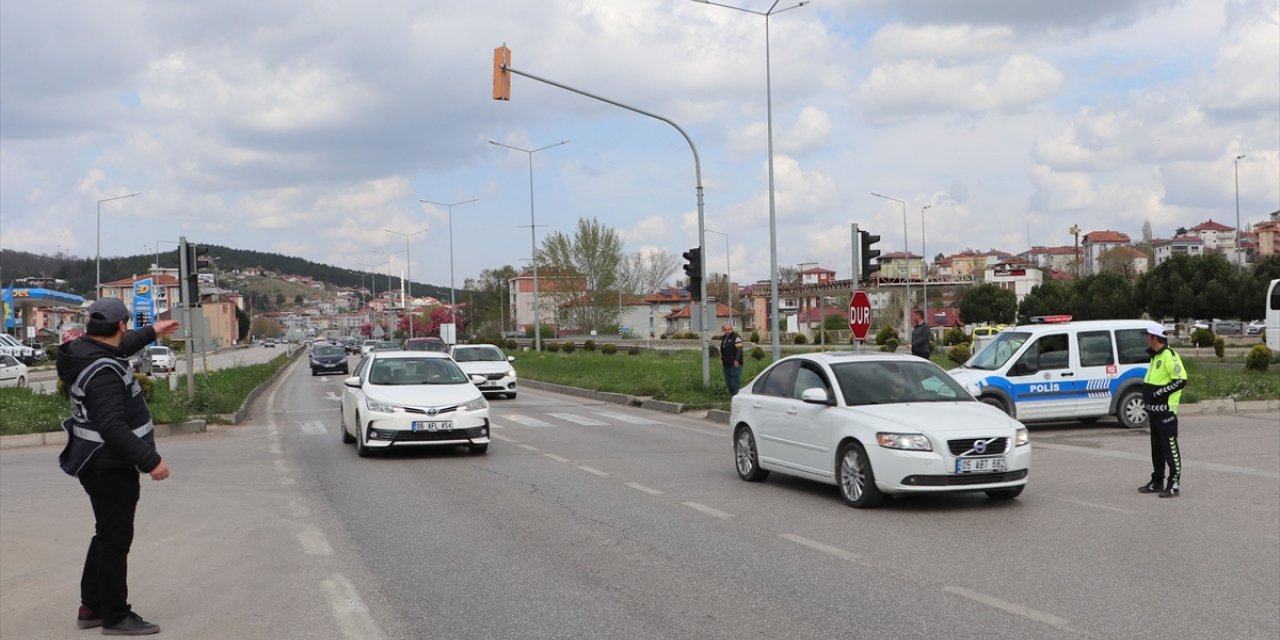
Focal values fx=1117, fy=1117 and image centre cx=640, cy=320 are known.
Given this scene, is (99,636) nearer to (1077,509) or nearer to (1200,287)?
(1077,509)

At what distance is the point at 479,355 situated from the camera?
105 ft

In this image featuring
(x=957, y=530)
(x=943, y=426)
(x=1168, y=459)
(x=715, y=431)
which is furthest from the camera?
(x=715, y=431)

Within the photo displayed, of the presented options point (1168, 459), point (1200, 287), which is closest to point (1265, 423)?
point (1168, 459)

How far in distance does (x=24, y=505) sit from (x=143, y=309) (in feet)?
157

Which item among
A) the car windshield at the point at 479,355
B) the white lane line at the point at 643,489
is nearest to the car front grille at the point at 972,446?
the white lane line at the point at 643,489

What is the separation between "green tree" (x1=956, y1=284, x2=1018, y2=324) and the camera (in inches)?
3487

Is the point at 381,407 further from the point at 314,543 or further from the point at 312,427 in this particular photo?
the point at 312,427

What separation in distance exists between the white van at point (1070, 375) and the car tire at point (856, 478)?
8089 mm

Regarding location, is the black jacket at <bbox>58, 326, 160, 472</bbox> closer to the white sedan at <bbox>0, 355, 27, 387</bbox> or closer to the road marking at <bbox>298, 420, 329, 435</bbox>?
the road marking at <bbox>298, 420, 329, 435</bbox>

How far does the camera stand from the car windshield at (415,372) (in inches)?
642

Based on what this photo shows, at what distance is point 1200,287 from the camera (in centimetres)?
6931

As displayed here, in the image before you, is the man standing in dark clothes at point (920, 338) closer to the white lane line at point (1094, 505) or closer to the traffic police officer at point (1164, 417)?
the traffic police officer at point (1164, 417)

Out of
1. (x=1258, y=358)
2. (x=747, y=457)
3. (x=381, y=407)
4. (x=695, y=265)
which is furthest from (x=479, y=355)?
(x=1258, y=358)

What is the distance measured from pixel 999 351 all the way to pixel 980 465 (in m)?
8.99
